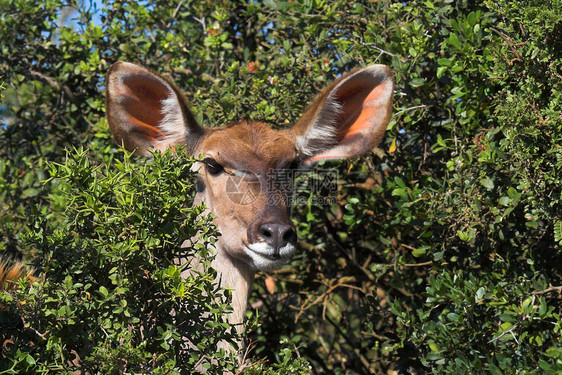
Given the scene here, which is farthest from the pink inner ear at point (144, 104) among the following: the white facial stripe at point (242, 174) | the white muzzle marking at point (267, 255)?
the white muzzle marking at point (267, 255)

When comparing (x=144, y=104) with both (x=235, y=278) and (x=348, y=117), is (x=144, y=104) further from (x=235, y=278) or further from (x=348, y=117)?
(x=348, y=117)

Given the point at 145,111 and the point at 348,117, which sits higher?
the point at 145,111

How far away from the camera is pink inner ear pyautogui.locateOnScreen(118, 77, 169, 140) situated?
492cm

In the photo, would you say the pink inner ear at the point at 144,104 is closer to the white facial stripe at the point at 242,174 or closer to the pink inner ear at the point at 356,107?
the white facial stripe at the point at 242,174

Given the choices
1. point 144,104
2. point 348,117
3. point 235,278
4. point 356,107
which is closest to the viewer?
point 235,278

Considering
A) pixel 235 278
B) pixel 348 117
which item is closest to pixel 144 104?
pixel 235 278

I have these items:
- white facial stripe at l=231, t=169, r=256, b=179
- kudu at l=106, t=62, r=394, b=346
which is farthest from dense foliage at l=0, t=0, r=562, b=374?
white facial stripe at l=231, t=169, r=256, b=179

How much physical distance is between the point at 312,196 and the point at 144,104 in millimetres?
1750

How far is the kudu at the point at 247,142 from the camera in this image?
4551 mm

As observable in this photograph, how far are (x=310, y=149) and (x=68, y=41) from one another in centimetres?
263

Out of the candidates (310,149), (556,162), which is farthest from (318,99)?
(556,162)

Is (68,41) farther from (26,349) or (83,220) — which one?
(26,349)

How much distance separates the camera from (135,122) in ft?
16.8

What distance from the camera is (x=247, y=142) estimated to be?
5.02 m
